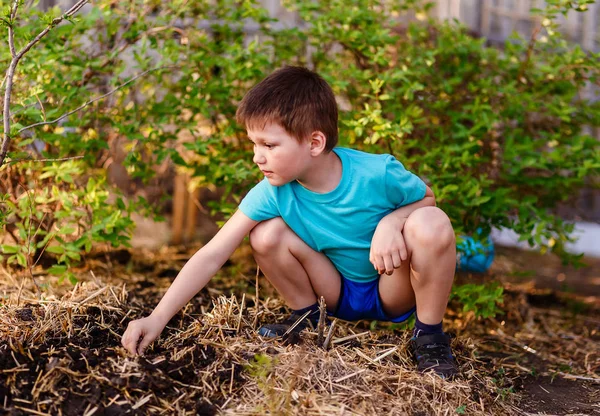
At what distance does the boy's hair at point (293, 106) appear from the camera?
244cm

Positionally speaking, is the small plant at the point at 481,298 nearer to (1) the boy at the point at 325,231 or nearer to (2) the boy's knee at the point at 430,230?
(1) the boy at the point at 325,231

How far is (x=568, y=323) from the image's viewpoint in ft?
13.0

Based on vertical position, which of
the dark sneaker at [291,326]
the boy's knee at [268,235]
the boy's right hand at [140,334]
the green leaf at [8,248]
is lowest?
the dark sneaker at [291,326]

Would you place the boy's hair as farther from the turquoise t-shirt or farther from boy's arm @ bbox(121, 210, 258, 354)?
boy's arm @ bbox(121, 210, 258, 354)

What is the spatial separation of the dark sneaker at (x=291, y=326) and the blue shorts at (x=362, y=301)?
126 millimetres

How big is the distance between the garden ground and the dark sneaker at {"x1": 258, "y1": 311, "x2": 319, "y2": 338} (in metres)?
0.06

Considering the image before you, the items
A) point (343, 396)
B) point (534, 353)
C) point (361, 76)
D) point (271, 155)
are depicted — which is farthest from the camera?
point (361, 76)

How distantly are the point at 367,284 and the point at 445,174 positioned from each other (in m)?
0.89

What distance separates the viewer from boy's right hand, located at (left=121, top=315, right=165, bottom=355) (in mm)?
2330

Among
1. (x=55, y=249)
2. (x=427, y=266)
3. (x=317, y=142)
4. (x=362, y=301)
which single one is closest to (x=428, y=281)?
(x=427, y=266)

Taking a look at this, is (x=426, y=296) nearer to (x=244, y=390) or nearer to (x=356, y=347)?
(x=356, y=347)

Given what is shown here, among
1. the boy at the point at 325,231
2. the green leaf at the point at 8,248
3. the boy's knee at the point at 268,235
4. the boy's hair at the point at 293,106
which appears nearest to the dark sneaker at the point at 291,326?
the boy at the point at 325,231

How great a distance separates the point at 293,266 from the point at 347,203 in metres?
0.33

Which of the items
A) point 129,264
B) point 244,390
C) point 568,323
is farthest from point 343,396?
point 129,264
